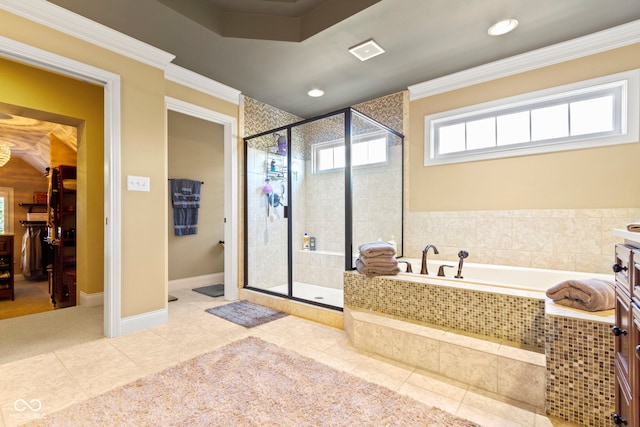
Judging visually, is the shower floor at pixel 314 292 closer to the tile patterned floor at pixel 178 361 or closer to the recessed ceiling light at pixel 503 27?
the tile patterned floor at pixel 178 361

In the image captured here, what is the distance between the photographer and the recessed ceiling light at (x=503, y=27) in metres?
2.23

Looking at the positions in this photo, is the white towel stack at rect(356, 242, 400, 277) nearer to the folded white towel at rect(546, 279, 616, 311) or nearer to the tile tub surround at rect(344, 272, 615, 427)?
the tile tub surround at rect(344, 272, 615, 427)

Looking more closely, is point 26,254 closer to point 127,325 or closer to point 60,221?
point 60,221

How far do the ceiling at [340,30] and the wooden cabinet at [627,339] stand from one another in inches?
77.8

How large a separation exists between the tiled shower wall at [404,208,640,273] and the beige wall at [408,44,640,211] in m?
0.09

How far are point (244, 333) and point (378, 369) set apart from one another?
4.08 feet

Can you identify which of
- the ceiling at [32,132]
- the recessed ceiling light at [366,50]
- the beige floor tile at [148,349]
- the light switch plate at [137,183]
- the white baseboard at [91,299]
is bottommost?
the beige floor tile at [148,349]

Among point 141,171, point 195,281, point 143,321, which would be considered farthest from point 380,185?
point 195,281

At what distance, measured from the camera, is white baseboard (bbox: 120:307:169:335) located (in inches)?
99.0

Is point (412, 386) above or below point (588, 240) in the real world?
below

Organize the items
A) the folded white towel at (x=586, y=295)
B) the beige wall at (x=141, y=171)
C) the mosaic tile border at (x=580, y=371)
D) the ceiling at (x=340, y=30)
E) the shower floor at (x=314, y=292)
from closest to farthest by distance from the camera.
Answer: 1. the mosaic tile border at (x=580, y=371)
2. the folded white towel at (x=586, y=295)
3. the ceiling at (x=340, y=30)
4. the beige wall at (x=141, y=171)
5. the shower floor at (x=314, y=292)

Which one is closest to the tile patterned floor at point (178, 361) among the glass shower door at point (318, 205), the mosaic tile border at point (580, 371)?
the mosaic tile border at point (580, 371)

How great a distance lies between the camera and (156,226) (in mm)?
2744

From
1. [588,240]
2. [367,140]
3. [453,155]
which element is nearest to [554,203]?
[588,240]
